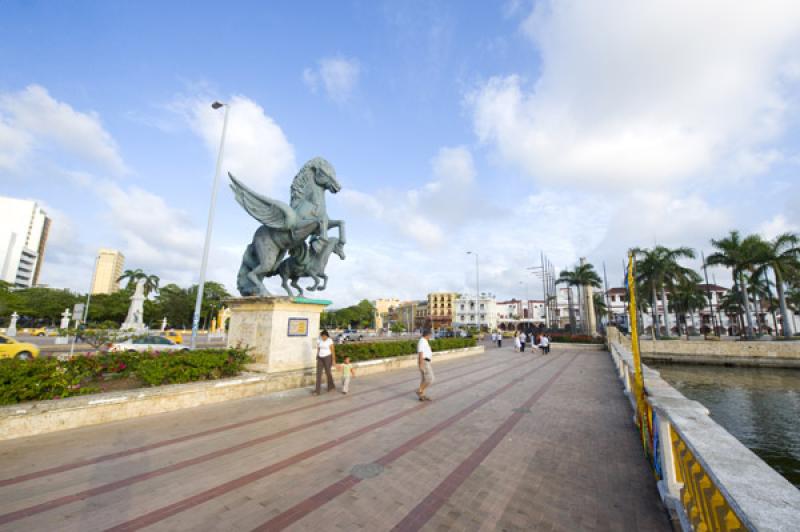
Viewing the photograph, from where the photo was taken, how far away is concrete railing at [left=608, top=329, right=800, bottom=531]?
137 cm

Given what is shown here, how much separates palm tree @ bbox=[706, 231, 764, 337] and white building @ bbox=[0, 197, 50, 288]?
124411 millimetres

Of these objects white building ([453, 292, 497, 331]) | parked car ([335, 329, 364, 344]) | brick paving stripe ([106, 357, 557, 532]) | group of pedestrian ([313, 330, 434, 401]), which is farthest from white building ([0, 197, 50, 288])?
brick paving stripe ([106, 357, 557, 532])

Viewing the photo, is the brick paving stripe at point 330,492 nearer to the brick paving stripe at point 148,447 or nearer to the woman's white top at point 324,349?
the brick paving stripe at point 148,447

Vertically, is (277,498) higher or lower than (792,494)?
lower

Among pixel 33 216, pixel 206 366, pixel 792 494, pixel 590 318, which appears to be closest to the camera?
pixel 792 494

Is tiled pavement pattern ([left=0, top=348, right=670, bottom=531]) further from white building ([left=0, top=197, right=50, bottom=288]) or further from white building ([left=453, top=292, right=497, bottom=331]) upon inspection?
white building ([left=0, top=197, right=50, bottom=288])

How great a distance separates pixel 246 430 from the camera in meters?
5.24

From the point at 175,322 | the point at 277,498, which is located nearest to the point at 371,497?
the point at 277,498

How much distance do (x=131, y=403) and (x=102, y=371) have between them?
1368 mm

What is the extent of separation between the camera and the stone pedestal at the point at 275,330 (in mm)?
8438

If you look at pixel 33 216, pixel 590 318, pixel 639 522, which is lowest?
pixel 639 522

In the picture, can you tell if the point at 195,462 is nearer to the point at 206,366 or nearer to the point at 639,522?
the point at 206,366

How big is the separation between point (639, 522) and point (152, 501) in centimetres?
439

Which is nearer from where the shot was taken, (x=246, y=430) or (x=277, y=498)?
(x=277, y=498)
